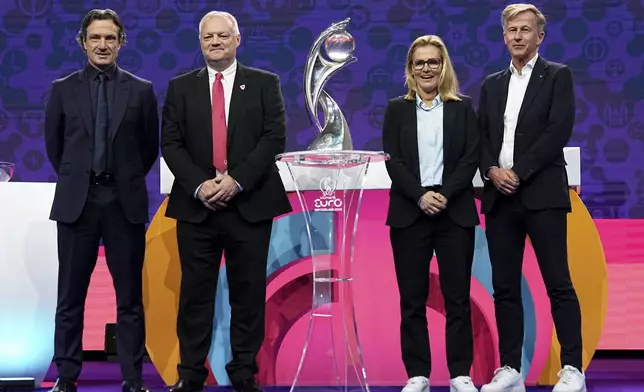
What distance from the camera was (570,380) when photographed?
310 centimetres

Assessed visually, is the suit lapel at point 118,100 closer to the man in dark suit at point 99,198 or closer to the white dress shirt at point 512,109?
the man in dark suit at point 99,198

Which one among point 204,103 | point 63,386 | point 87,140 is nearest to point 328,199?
point 204,103

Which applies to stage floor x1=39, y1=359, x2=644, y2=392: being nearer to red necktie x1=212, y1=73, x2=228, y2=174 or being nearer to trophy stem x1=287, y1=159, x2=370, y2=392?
trophy stem x1=287, y1=159, x2=370, y2=392

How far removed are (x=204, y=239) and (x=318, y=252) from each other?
18.7 inches

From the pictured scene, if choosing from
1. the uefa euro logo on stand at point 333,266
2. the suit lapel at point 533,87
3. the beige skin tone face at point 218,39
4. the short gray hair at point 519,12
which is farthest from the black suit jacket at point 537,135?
the beige skin tone face at point 218,39

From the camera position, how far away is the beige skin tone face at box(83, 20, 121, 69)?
327cm

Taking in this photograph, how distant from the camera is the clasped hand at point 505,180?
10.3 feet

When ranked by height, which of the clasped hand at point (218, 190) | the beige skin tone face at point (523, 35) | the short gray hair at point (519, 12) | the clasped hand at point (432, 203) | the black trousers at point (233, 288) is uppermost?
the short gray hair at point (519, 12)

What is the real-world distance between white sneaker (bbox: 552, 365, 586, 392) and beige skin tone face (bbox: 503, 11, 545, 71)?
1219 mm

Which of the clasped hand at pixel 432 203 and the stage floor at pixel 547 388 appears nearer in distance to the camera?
the clasped hand at pixel 432 203

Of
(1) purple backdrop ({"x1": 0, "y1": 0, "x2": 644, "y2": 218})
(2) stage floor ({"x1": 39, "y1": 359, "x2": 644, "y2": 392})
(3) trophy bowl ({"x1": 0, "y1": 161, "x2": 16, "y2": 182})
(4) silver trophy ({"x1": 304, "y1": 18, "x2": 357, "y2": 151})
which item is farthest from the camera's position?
(1) purple backdrop ({"x1": 0, "y1": 0, "x2": 644, "y2": 218})

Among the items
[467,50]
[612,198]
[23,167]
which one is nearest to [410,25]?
[467,50]

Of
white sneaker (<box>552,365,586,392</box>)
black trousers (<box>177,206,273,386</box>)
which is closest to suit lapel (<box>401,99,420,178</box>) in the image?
black trousers (<box>177,206,273,386</box>)

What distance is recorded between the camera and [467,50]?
5496 millimetres
